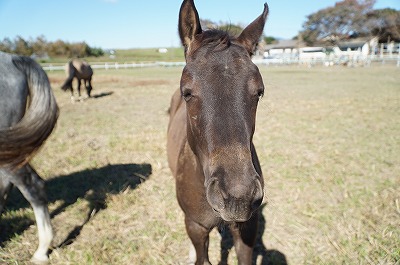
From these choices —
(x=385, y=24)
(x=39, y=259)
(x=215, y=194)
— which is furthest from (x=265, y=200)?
(x=385, y=24)

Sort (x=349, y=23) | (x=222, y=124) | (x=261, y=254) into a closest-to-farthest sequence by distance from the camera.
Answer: (x=222, y=124)
(x=261, y=254)
(x=349, y=23)

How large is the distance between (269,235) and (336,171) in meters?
2.43

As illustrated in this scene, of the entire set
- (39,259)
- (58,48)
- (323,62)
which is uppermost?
(58,48)

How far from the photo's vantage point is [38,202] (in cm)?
309

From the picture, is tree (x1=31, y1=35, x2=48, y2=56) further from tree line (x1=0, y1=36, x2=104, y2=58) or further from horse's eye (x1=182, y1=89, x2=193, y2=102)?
horse's eye (x1=182, y1=89, x2=193, y2=102)

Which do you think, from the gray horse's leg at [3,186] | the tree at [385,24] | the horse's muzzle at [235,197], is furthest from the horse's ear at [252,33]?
the tree at [385,24]

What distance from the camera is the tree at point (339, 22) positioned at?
199ft

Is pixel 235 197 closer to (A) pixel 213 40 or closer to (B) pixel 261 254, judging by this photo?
(A) pixel 213 40

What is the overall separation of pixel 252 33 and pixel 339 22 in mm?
72961

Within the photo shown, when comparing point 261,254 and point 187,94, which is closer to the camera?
point 187,94

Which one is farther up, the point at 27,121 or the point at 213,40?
the point at 213,40

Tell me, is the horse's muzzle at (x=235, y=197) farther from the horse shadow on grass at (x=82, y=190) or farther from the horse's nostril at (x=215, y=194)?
the horse shadow on grass at (x=82, y=190)

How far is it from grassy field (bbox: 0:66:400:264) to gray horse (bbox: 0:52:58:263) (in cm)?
58

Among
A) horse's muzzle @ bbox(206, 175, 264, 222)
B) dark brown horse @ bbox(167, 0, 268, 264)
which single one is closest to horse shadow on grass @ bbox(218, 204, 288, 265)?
dark brown horse @ bbox(167, 0, 268, 264)
